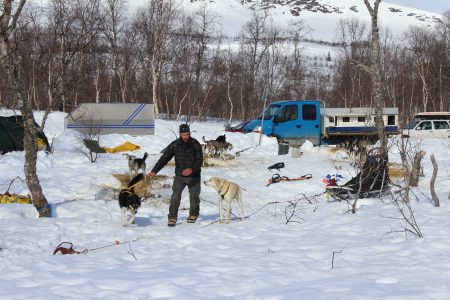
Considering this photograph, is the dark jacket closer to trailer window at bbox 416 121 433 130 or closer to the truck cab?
the truck cab

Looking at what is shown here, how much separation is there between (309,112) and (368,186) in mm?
9990

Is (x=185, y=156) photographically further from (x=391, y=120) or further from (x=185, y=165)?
(x=391, y=120)

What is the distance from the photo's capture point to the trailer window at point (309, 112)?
18797mm

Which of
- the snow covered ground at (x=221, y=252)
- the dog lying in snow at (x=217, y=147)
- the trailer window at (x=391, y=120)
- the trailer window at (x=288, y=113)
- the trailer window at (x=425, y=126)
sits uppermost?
the trailer window at (x=288, y=113)

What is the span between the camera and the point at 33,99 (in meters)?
35.5

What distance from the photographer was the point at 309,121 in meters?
18.9

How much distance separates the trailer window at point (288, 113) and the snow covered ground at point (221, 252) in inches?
356

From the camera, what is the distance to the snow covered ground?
11.8 ft

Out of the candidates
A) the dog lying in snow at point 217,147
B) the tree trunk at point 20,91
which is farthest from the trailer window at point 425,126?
the tree trunk at point 20,91

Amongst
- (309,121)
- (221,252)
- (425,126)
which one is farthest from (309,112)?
(221,252)

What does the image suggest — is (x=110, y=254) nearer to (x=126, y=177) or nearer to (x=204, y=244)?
(x=204, y=244)

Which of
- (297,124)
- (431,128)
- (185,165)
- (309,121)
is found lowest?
(185,165)

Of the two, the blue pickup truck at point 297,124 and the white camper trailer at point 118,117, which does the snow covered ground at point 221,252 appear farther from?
the white camper trailer at point 118,117

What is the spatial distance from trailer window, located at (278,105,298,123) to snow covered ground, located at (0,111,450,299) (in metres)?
9.03
